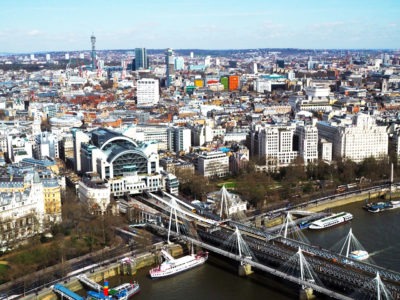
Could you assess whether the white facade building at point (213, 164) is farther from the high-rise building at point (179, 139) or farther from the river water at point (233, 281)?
the river water at point (233, 281)

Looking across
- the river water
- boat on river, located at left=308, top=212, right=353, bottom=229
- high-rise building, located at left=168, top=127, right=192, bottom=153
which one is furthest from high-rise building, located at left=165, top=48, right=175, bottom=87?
the river water

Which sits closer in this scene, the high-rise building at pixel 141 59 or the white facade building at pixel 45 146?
the white facade building at pixel 45 146

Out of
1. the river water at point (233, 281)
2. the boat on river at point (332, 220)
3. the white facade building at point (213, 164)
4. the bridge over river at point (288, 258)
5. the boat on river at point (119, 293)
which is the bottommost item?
the river water at point (233, 281)

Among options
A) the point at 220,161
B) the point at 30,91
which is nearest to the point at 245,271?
the point at 220,161

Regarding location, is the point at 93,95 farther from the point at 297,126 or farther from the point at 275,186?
the point at 275,186

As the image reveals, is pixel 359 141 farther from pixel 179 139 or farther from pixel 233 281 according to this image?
pixel 233 281

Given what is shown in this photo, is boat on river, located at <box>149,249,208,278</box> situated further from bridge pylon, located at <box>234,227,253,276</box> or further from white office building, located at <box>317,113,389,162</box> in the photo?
white office building, located at <box>317,113,389,162</box>

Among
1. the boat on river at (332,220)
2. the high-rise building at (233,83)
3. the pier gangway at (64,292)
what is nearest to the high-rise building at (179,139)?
the boat on river at (332,220)
